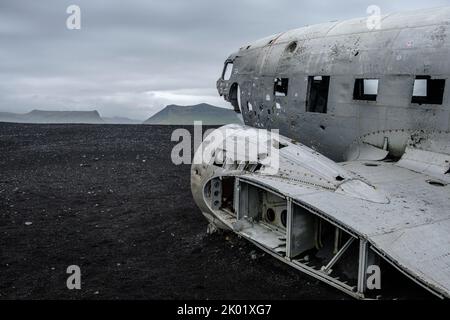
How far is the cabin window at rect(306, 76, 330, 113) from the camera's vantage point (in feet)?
36.6

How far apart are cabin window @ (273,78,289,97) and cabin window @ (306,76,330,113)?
2.95ft

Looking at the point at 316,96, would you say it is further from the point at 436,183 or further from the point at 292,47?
the point at 436,183

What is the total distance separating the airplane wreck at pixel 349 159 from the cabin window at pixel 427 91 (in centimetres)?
3

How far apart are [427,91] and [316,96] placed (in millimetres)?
2876

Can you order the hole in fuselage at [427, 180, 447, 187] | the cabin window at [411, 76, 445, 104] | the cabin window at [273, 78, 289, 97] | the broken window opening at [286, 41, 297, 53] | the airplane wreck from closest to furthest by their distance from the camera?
1. the airplane wreck
2. the hole in fuselage at [427, 180, 447, 187]
3. the cabin window at [411, 76, 445, 104]
4. the broken window opening at [286, 41, 297, 53]
5. the cabin window at [273, 78, 289, 97]

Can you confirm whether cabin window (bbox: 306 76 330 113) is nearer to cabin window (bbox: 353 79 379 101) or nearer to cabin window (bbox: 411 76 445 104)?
cabin window (bbox: 353 79 379 101)

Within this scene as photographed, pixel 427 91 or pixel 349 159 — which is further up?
pixel 427 91

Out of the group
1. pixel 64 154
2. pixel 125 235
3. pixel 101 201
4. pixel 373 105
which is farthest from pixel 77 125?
pixel 373 105

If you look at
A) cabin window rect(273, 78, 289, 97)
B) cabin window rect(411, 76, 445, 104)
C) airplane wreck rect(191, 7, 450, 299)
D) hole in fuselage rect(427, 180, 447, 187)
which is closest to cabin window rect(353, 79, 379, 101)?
airplane wreck rect(191, 7, 450, 299)

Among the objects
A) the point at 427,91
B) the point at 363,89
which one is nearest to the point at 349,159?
the point at 363,89

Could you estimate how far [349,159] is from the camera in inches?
420

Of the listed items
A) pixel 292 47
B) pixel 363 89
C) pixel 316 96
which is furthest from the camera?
pixel 292 47

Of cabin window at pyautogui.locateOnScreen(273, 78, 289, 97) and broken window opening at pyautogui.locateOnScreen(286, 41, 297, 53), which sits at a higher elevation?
broken window opening at pyautogui.locateOnScreen(286, 41, 297, 53)

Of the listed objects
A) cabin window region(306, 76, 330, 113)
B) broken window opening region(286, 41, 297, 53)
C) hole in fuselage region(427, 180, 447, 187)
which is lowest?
hole in fuselage region(427, 180, 447, 187)
